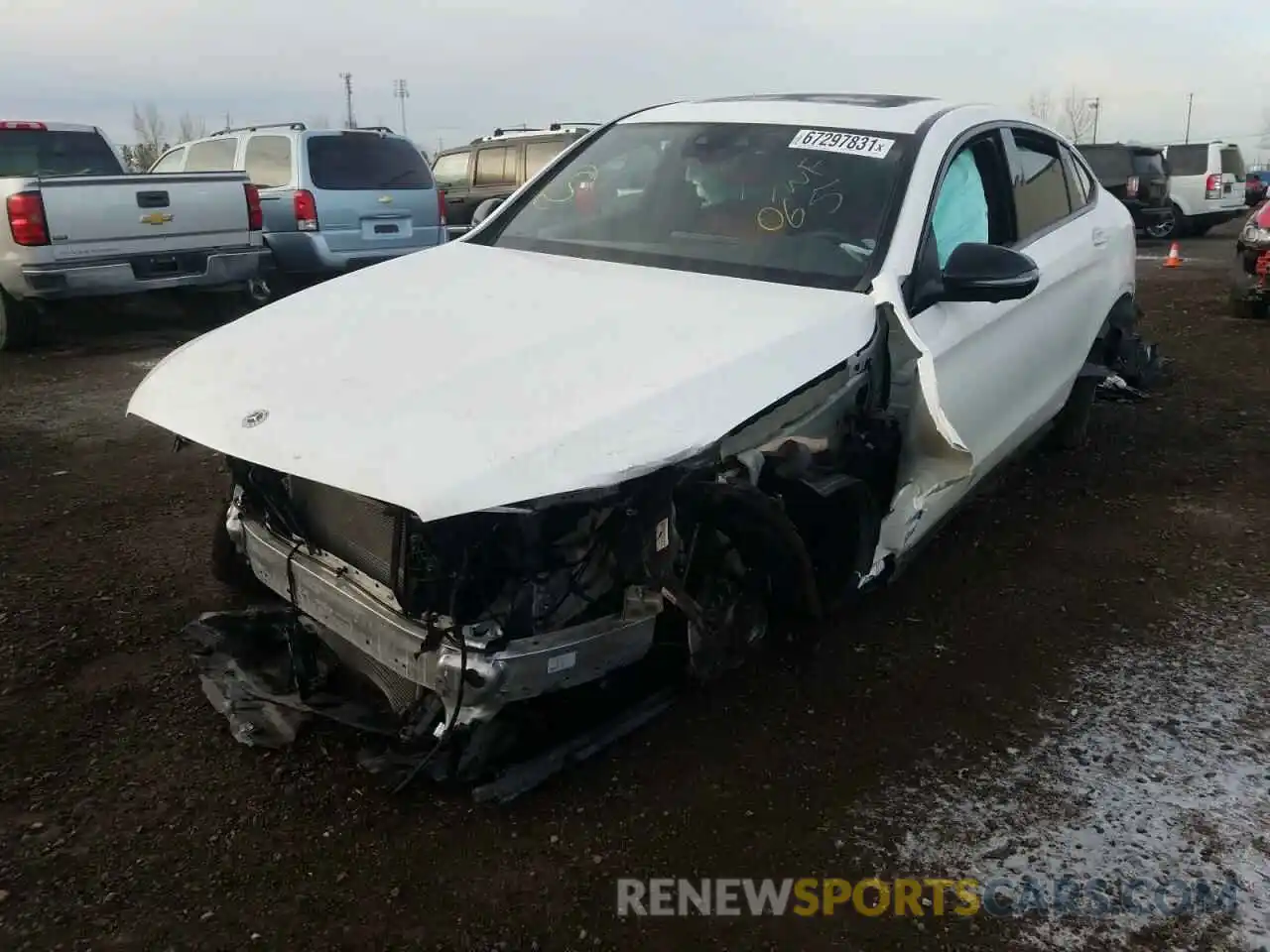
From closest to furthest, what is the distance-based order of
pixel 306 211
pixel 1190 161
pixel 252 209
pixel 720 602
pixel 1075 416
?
1. pixel 720 602
2. pixel 1075 416
3. pixel 252 209
4. pixel 306 211
5. pixel 1190 161

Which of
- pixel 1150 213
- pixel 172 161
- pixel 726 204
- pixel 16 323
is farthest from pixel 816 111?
pixel 1150 213

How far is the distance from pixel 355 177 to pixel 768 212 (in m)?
7.36

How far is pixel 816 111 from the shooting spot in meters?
3.97

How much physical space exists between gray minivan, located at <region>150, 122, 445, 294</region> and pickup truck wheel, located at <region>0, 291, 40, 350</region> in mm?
2105

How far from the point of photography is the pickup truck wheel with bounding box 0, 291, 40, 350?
850cm

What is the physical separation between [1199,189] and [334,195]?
15847 mm

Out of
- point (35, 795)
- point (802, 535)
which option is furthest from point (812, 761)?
point (35, 795)

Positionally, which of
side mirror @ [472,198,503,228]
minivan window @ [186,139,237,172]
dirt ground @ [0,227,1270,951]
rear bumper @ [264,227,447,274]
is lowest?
dirt ground @ [0,227,1270,951]

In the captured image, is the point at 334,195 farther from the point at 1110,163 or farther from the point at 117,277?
Result: the point at 1110,163

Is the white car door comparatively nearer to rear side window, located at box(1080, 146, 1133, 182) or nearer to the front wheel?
the front wheel

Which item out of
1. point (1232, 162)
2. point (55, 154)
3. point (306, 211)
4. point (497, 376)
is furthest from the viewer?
point (1232, 162)

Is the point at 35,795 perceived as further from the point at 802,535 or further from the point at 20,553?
the point at 802,535

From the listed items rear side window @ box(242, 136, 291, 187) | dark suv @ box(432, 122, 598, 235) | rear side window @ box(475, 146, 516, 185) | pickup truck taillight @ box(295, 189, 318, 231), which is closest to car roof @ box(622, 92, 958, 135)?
pickup truck taillight @ box(295, 189, 318, 231)

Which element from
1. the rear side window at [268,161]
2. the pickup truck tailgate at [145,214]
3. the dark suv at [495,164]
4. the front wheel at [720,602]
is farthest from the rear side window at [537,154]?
the front wheel at [720,602]
